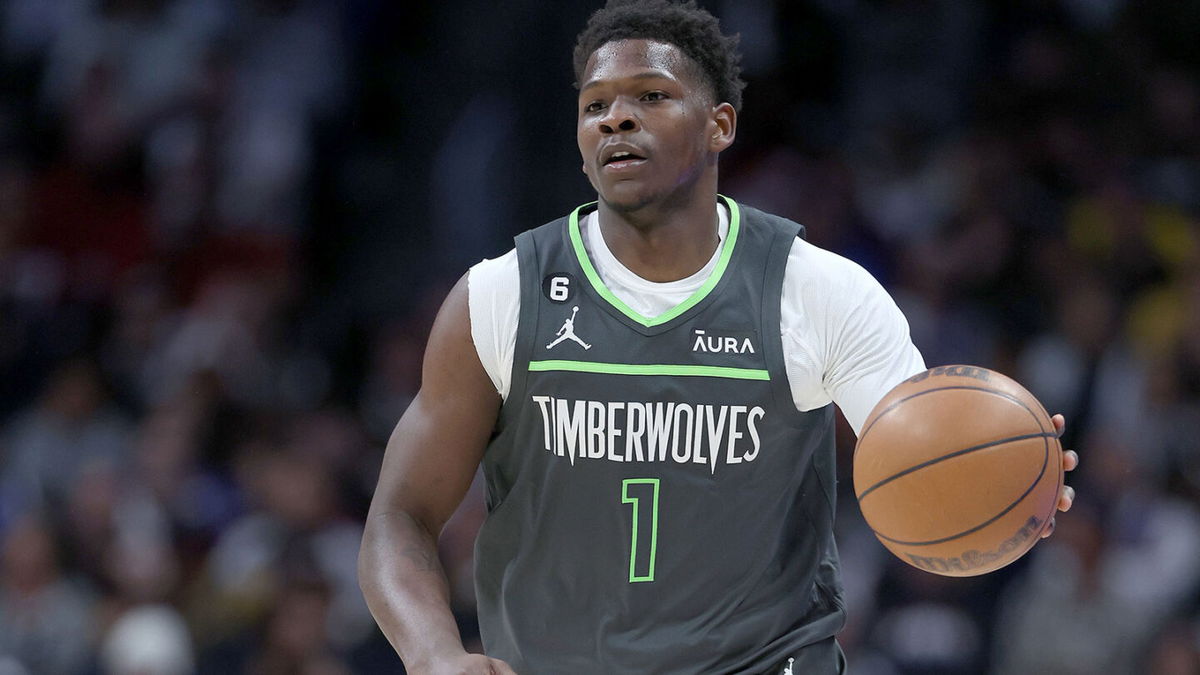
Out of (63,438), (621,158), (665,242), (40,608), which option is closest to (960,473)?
(665,242)

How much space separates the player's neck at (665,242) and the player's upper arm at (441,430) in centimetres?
43

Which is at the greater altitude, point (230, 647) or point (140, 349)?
point (140, 349)

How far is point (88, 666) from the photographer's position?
7633mm

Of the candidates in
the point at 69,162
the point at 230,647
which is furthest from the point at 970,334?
the point at 69,162

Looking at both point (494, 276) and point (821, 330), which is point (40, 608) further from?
point (821, 330)

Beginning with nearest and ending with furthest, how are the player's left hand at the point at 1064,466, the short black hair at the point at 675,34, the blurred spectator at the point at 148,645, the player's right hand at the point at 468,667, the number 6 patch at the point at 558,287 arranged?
the player's right hand at the point at 468,667, the player's left hand at the point at 1064,466, the number 6 patch at the point at 558,287, the short black hair at the point at 675,34, the blurred spectator at the point at 148,645

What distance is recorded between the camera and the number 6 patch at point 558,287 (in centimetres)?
371

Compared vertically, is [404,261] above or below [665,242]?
below

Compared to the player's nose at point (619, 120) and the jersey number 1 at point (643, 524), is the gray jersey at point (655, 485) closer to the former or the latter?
the jersey number 1 at point (643, 524)

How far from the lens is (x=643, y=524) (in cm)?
360

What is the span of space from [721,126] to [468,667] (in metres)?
1.55

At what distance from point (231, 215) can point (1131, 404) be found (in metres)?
5.53

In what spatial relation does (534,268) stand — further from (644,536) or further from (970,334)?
(970,334)

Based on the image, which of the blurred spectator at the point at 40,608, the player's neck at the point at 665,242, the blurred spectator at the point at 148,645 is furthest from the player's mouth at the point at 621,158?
the blurred spectator at the point at 40,608
